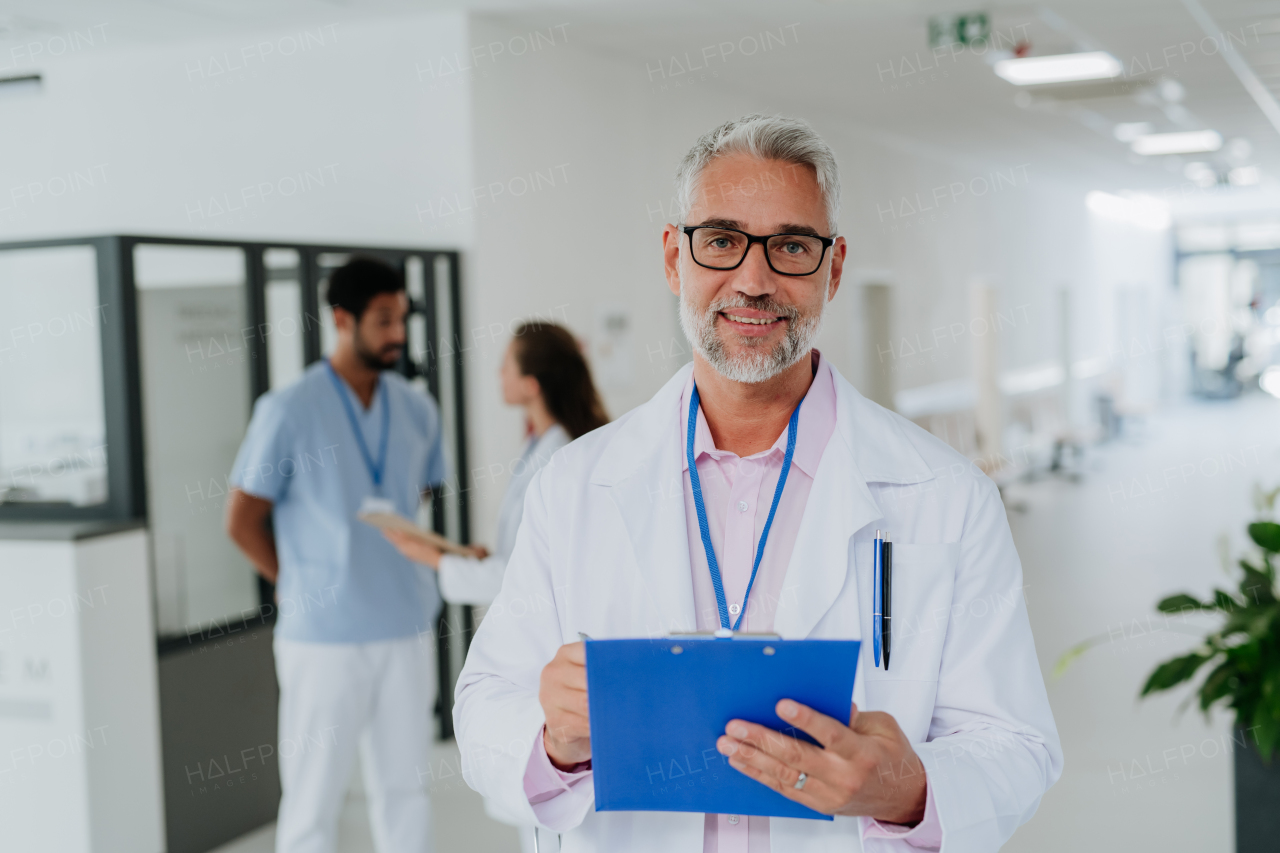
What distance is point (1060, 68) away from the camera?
693 centimetres

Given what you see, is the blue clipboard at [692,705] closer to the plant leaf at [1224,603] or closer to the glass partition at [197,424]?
the plant leaf at [1224,603]

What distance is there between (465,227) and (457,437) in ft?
3.40

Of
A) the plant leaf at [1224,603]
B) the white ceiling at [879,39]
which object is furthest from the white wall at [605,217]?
the plant leaf at [1224,603]

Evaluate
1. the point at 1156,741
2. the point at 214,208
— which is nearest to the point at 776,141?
the point at 1156,741

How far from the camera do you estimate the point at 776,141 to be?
4.90 ft

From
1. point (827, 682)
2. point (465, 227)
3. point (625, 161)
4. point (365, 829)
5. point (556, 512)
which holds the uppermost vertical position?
point (625, 161)

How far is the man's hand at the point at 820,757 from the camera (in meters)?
1.18

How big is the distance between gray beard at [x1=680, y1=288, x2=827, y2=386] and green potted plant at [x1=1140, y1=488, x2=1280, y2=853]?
2.11 m

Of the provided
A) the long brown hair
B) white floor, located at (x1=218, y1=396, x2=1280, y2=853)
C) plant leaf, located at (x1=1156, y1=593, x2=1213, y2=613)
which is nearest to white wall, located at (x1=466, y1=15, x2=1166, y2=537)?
white floor, located at (x1=218, y1=396, x2=1280, y2=853)

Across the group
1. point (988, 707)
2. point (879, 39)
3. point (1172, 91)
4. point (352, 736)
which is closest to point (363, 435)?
point (352, 736)

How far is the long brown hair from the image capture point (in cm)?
326

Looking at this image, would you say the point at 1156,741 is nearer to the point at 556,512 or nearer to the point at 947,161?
the point at 556,512

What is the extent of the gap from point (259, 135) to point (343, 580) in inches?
130

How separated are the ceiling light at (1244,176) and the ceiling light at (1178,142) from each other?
307cm
